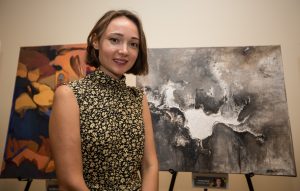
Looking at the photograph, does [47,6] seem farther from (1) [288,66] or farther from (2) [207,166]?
(1) [288,66]

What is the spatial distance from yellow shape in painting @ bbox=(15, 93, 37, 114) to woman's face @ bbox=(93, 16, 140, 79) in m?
1.05

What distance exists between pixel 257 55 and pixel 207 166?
0.90 m

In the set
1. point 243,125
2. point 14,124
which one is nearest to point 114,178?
point 243,125

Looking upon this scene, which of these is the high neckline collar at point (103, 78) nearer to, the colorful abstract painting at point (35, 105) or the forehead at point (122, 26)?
the forehead at point (122, 26)

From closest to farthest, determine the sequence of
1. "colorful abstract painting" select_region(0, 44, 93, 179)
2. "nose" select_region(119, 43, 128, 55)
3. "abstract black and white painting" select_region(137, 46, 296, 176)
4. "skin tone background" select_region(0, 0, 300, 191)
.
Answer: "nose" select_region(119, 43, 128, 55)
"abstract black and white painting" select_region(137, 46, 296, 176)
"colorful abstract painting" select_region(0, 44, 93, 179)
"skin tone background" select_region(0, 0, 300, 191)

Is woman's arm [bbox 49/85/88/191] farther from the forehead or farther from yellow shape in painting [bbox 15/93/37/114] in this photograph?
yellow shape in painting [bbox 15/93/37/114]

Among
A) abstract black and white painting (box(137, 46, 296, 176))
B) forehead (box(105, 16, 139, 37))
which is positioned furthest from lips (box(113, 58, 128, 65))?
abstract black and white painting (box(137, 46, 296, 176))

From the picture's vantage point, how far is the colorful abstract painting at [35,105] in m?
1.87

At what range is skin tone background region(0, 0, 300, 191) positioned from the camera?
2158 millimetres

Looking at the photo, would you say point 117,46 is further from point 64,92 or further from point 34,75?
point 34,75

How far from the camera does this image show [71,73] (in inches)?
79.9

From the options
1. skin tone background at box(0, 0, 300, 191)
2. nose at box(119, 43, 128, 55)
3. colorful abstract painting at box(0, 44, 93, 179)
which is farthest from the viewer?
skin tone background at box(0, 0, 300, 191)

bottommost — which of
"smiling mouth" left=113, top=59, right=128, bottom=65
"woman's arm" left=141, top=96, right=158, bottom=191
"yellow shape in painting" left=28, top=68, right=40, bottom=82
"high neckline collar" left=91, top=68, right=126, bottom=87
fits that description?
"woman's arm" left=141, top=96, right=158, bottom=191

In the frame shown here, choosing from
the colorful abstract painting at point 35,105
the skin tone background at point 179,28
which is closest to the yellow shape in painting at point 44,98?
the colorful abstract painting at point 35,105
